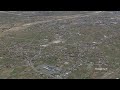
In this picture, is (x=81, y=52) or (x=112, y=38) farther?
(x=112, y=38)

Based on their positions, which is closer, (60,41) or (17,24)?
(60,41)
